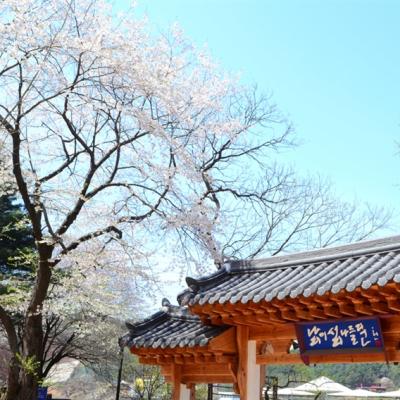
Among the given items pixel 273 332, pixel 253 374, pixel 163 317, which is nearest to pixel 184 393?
pixel 163 317

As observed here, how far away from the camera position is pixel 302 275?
21.1ft

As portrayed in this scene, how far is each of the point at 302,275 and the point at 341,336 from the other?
86cm

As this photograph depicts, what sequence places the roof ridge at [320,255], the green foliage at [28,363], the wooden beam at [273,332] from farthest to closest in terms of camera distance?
the green foliage at [28,363]
the wooden beam at [273,332]
the roof ridge at [320,255]

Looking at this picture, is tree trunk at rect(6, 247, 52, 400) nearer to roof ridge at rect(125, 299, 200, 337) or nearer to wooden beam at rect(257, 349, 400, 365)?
roof ridge at rect(125, 299, 200, 337)

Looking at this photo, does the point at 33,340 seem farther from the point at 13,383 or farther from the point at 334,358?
the point at 334,358

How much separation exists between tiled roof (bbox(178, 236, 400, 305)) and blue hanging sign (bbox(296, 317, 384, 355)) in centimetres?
53

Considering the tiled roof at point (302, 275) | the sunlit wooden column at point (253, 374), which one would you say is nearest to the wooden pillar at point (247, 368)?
the sunlit wooden column at point (253, 374)

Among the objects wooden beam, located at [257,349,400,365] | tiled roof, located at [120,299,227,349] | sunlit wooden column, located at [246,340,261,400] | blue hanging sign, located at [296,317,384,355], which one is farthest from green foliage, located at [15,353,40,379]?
blue hanging sign, located at [296,317,384,355]

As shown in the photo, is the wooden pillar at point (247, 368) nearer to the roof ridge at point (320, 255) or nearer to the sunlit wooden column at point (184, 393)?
the roof ridge at point (320, 255)

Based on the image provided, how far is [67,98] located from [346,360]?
6.25m

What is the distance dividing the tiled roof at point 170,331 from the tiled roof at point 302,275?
1.84 feet

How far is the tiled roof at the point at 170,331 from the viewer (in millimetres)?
6907

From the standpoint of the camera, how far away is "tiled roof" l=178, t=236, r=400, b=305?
5.37 m

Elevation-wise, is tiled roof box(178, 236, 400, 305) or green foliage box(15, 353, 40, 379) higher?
tiled roof box(178, 236, 400, 305)
